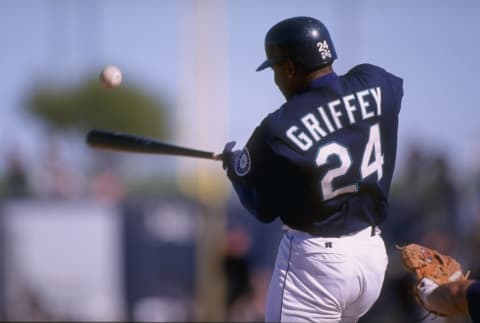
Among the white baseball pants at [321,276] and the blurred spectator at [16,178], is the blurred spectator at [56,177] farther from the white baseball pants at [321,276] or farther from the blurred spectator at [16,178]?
the white baseball pants at [321,276]

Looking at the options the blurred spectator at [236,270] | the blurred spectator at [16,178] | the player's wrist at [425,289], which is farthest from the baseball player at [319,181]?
the blurred spectator at [16,178]

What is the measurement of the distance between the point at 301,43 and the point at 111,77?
1374 millimetres

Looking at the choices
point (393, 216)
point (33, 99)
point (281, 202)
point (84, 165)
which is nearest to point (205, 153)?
point (281, 202)

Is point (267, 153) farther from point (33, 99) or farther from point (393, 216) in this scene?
point (33, 99)

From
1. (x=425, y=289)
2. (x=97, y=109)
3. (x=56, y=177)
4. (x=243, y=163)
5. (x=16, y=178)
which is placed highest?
(x=243, y=163)

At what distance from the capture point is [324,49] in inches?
211

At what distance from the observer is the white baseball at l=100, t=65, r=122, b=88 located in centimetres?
609

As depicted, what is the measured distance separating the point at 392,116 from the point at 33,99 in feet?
135

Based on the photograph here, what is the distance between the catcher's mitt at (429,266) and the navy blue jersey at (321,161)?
326 mm

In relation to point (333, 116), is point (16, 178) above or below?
below

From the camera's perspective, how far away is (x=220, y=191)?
60.3ft

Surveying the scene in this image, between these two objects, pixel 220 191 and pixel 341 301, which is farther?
pixel 220 191

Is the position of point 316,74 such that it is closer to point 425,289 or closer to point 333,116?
point 333,116

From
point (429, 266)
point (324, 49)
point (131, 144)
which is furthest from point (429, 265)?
point (131, 144)
